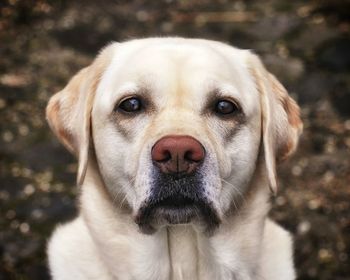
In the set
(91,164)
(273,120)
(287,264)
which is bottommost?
(287,264)

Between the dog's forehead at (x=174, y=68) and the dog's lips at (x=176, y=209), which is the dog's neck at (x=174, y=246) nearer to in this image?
the dog's lips at (x=176, y=209)

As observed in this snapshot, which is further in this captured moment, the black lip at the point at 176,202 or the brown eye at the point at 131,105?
the brown eye at the point at 131,105

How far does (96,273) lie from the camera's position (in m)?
4.32

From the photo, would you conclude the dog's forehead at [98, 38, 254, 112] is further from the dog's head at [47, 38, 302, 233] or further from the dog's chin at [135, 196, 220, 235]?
the dog's chin at [135, 196, 220, 235]

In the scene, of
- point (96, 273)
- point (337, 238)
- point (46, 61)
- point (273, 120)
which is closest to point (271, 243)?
point (273, 120)

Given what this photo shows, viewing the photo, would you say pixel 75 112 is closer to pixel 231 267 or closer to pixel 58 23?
pixel 231 267

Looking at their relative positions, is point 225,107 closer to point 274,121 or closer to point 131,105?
point 274,121

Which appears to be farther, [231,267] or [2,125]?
[2,125]

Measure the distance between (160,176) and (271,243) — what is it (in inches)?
43.5

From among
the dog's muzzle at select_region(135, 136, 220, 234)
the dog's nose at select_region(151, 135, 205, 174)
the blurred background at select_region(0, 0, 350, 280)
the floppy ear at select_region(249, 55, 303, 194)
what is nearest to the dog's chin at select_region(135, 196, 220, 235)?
the dog's muzzle at select_region(135, 136, 220, 234)

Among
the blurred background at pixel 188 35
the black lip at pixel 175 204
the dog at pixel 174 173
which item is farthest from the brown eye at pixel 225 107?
the blurred background at pixel 188 35

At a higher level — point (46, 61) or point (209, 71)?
point (209, 71)

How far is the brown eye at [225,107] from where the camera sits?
13.6 feet

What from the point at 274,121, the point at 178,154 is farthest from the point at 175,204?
the point at 274,121
